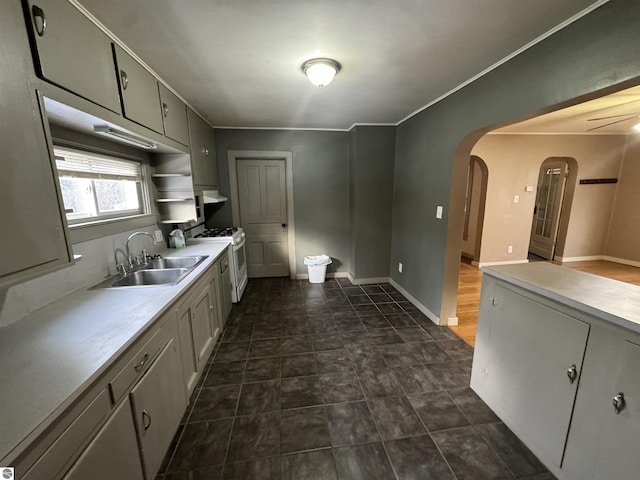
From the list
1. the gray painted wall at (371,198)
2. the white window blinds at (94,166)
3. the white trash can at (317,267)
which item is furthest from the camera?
the white trash can at (317,267)

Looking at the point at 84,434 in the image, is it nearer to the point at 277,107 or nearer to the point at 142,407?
the point at 142,407

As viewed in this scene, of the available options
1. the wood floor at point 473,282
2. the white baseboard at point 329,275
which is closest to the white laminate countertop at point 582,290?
the wood floor at point 473,282

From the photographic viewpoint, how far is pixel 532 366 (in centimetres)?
147

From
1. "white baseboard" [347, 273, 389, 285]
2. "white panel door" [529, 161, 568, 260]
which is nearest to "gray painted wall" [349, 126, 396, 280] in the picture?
"white baseboard" [347, 273, 389, 285]

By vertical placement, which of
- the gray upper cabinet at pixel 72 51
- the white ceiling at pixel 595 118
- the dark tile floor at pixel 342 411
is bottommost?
the dark tile floor at pixel 342 411

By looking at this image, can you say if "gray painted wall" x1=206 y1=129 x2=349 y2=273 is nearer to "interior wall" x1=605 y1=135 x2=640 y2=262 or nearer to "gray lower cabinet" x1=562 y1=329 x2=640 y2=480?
"gray lower cabinet" x1=562 y1=329 x2=640 y2=480

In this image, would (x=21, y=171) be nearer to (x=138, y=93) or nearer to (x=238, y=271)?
(x=138, y=93)

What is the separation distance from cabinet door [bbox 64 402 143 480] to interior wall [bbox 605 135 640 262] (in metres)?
7.62

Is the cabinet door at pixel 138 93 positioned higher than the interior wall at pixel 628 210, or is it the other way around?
the cabinet door at pixel 138 93

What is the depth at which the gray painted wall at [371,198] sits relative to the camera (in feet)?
12.2

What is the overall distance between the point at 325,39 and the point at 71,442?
2197 mm

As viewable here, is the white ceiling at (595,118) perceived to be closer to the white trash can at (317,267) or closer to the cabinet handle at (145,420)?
the white trash can at (317,267)

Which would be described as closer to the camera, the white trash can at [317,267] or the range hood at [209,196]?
the range hood at [209,196]

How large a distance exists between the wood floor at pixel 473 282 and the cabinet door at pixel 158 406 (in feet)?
8.40
